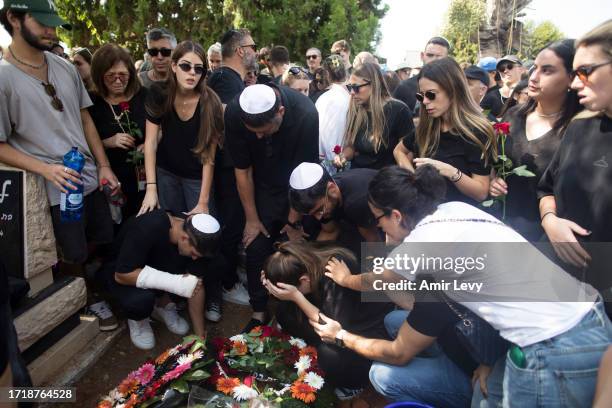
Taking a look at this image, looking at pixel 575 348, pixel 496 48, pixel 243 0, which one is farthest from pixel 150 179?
pixel 496 48

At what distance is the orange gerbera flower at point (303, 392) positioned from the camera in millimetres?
2258

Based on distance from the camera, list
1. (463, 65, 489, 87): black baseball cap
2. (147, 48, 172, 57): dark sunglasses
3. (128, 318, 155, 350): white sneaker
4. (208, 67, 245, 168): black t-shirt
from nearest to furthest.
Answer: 1. (128, 318, 155, 350): white sneaker
2. (208, 67, 245, 168): black t-shirt
3. (147, 48, 172, 57): dark sunglasses
4. (463, 65, 489, 87): black baseball cap

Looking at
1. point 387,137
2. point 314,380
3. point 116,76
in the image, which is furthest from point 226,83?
→ point 314,380

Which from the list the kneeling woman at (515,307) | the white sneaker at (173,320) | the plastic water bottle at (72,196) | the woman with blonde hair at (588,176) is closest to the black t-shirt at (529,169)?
the woman with blonde hair at (588,176)

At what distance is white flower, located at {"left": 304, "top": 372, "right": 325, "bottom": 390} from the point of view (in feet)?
7.71

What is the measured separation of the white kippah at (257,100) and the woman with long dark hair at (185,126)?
1.77ft

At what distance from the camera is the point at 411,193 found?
77.2 inches

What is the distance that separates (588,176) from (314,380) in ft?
5.56

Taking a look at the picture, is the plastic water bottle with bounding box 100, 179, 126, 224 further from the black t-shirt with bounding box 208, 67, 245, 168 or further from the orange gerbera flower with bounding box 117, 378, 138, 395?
the orange gerbera flower with bounding box 117, 378, 138, 395

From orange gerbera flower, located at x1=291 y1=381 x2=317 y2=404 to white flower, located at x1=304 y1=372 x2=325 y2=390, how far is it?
37 millimetres

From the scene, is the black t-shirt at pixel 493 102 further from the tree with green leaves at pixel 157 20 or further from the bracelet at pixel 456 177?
the tree with green leaves at pixel 157 20

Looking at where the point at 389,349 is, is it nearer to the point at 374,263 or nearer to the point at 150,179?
the point at 374,263

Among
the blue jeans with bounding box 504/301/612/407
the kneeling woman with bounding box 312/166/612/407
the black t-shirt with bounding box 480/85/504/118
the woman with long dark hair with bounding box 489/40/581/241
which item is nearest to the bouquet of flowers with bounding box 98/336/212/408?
the kneeling woman with bounding box 312/166/612/407

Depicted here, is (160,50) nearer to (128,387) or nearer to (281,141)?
(281,141)
